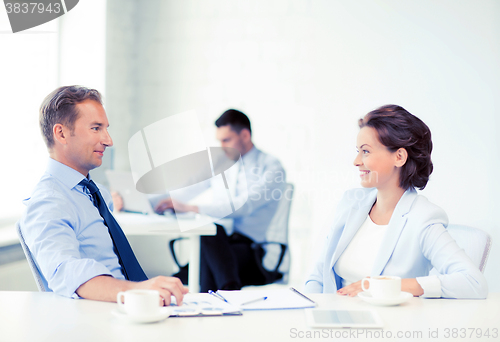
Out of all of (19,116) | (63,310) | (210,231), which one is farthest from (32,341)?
(19,116)

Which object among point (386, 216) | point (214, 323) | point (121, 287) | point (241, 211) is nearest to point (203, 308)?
point (214, 323)

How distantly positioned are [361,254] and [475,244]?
34 cm

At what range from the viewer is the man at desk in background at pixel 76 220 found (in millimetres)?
1043

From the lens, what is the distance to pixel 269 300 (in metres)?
1.06

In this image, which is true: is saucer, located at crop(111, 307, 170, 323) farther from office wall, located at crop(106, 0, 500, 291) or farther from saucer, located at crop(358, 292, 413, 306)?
office wall, located at crop(106, 0, 500, 291)

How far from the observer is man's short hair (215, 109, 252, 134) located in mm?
3115

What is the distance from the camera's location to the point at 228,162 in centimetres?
315

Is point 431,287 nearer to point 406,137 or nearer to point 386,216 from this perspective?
point 386,216

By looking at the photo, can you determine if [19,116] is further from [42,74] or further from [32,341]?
[32,341]

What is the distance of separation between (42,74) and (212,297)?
97.7 inches

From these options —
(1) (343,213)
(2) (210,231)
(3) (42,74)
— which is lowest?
(2) (210,231)

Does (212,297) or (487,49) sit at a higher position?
(487,49)

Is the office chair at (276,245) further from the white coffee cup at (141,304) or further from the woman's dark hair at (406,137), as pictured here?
the white coffee cup at (141,304)

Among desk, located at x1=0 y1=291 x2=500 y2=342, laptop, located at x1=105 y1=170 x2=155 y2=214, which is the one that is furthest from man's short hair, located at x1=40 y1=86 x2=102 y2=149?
laptop, located at x1=105 y1=170 x2=155 y2=214
